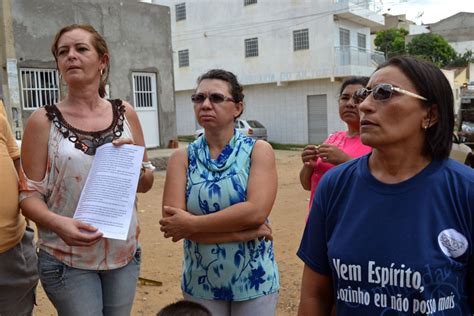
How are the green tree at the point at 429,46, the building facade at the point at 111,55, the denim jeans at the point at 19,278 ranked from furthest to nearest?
the green tree at the point at 429,46 < the building facade at the point at 111,55 < the denim jeans at the point at 19,278

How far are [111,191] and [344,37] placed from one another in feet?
81.5

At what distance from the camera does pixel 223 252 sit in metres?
2.39

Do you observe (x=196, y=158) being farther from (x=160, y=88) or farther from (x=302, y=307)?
(x=160, y=88)

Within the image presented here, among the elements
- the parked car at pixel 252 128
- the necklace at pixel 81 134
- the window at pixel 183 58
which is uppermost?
the window at pixel 183 58

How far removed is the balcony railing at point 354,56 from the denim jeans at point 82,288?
22.9m

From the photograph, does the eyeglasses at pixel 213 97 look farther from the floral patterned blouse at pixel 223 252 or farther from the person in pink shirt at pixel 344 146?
the person in pink shirt at pixel 344 146

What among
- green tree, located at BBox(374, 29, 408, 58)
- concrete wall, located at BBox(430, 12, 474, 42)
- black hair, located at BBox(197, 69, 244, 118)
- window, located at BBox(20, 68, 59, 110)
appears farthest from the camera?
concrete wall, located at BBox(430, 12, 474, 42)

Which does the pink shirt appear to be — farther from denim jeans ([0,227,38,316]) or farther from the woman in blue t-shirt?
denim jeans ([0,227,38,316])

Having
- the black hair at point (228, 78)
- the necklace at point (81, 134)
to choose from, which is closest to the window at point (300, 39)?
the black hair at point (228, 78)

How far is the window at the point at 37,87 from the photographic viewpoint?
1447cm

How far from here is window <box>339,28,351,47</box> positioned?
24891 millimetres

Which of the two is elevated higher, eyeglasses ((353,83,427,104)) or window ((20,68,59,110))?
window ((20,68,59,110))

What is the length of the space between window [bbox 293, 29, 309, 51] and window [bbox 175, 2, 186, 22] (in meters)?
8.24

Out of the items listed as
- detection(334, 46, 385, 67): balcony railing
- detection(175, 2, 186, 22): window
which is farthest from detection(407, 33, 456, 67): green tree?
detection(175, 2, 186, 22): window
